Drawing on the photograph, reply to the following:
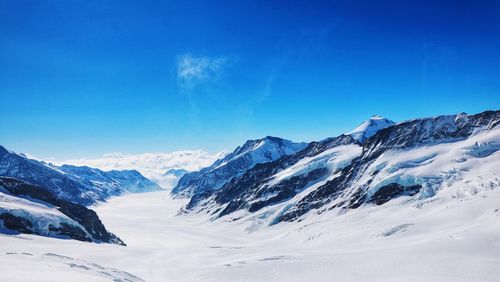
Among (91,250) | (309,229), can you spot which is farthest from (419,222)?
(91,250)

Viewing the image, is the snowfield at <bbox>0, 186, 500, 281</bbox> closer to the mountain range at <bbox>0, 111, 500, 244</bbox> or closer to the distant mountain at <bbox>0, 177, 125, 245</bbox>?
the distant mountain at <bbox>0, 177, 125, 245</bbox>

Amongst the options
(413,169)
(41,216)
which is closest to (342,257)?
(41,216)

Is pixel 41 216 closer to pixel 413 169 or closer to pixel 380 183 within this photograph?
pixel 380 183

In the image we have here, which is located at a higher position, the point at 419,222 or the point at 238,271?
the point at 419,222

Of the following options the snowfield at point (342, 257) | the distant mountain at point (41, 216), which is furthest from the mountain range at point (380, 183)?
the snowfield at point (342, 257)

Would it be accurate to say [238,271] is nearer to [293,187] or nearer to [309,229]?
[309,229]

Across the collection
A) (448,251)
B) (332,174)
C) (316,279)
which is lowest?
(316,279)

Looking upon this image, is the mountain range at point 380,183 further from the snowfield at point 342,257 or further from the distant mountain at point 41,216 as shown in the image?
the snowfield at point 342,257

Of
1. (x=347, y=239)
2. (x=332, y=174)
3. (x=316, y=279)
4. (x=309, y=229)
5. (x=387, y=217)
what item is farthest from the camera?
(x=332, y=174)

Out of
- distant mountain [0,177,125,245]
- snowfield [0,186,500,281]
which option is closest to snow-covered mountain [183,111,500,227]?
snowfield [0,186,500,281]
